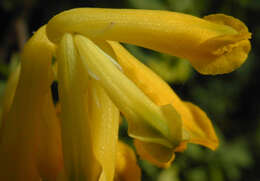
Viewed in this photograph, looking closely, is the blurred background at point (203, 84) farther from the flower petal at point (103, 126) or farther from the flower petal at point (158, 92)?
the flower petal at point (103, 126)

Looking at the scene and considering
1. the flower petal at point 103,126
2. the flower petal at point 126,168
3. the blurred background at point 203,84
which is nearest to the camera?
the flower petal at point 103,126

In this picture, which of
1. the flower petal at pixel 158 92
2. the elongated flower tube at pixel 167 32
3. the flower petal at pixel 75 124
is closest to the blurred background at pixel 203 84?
the flower petal at pixel 158 92

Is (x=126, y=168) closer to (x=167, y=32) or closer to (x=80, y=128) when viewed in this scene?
(x=80, y=128)

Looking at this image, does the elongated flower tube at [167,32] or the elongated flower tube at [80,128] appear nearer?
the elongated flower tube at [80,128]

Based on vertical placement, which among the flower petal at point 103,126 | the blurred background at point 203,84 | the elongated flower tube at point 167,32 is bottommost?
the blurred background at point 203,84

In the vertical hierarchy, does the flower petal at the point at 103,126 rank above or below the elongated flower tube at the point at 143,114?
below

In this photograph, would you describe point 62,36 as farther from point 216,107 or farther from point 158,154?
point 216,107
